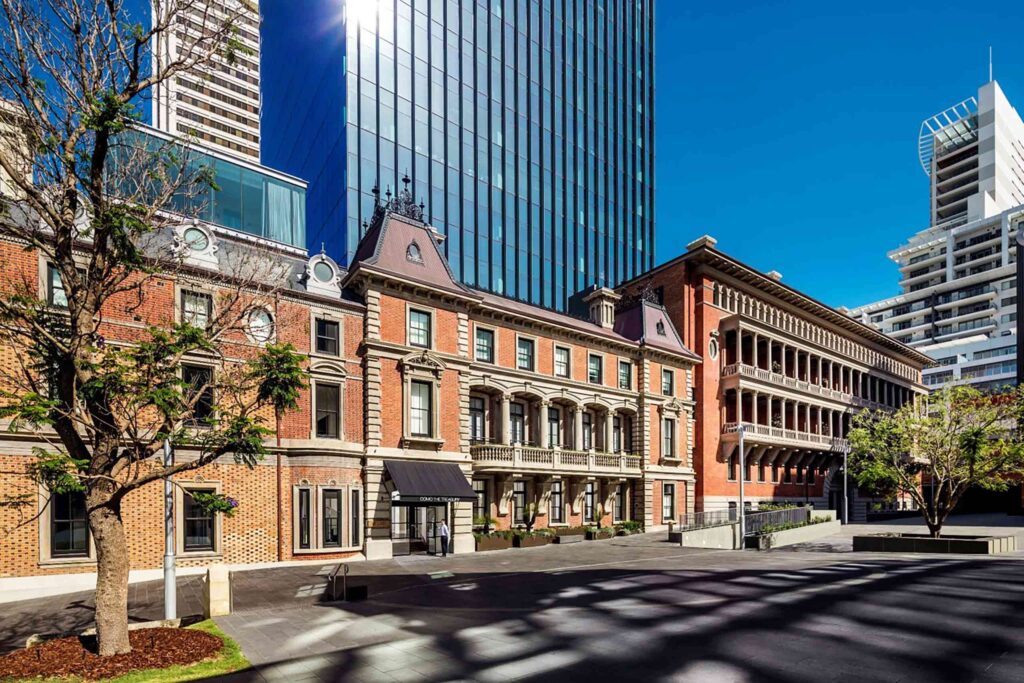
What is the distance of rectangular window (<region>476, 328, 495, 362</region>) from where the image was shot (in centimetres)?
3170

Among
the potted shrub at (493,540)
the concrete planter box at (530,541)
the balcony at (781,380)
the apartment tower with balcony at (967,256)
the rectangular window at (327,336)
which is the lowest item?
the concrete planter box at (530,541)

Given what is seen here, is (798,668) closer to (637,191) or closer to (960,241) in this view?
(637,191)

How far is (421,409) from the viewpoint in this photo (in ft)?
93.9

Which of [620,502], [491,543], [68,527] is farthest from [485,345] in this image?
[68,527]

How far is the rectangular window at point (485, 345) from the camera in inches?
1248

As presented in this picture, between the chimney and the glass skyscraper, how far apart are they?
963 inches

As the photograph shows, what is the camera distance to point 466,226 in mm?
66625

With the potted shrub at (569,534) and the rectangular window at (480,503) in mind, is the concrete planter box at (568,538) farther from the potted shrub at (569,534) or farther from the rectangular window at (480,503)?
the rectangular window at (480,503)

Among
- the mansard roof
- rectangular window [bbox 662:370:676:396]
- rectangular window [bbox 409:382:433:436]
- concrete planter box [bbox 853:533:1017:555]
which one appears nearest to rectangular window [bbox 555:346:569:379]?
the mansard roof

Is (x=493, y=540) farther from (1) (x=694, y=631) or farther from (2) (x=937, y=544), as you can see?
(2) (x=937, y=544)

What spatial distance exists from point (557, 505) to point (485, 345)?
32.9 feet

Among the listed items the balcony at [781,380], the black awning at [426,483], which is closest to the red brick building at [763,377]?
the balcony at [781,380]

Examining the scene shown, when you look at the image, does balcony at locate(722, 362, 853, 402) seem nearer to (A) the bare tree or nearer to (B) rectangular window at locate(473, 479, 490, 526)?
(B) rectangular window at locate(473, 479, 490, 526)

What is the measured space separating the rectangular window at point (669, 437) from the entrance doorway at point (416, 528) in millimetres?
16901
